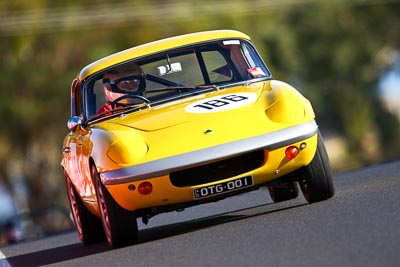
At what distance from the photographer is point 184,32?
141ft

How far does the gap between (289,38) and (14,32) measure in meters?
12.8

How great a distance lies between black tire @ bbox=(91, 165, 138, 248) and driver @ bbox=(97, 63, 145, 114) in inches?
43.2

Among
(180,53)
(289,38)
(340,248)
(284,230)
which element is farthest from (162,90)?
(289,38)

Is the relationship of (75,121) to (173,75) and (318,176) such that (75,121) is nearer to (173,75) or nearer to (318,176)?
(173,75)

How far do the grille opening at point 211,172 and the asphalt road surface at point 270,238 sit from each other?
40cm

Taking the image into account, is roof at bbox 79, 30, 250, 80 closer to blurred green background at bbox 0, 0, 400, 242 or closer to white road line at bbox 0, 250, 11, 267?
white road line at bbox 0, 250, 11, 267

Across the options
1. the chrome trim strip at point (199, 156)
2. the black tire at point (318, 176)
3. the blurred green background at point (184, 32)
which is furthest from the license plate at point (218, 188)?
the blurred green background at point (184, 32)

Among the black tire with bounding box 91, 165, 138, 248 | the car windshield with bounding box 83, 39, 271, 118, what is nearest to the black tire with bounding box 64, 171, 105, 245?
the car windshield with bounding box 83, 39, 271, 118

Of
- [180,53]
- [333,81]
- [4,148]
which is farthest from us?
[333,81]

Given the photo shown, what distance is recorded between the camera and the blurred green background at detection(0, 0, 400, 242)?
39.9 meters

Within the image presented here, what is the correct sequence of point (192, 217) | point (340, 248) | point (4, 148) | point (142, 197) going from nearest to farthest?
point (340, 248)
point (142, 197)
point (192, 217)
point (4, 148)

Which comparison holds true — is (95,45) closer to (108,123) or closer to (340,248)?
(108,123)

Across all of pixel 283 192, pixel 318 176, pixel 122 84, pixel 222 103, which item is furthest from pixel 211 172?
pixel 283 192

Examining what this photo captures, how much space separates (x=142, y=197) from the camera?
33.6 feet
